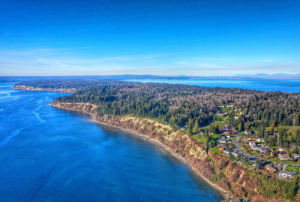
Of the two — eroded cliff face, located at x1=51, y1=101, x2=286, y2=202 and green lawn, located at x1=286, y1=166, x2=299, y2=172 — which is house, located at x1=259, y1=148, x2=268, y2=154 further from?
eroded cliff face, located at x1=51, y1=101, x2=286, y2=202

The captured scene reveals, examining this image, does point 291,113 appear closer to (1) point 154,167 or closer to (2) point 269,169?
(2) point 269,169

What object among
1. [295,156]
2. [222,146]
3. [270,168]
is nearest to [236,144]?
[222,146]

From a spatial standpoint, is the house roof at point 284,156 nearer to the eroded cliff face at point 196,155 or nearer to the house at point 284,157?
the house at point 284,157

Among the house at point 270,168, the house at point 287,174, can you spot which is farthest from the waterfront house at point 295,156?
the house at point 270,168

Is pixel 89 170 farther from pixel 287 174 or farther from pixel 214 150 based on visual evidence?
pixel 287 174

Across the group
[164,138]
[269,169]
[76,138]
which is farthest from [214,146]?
[76,138]
